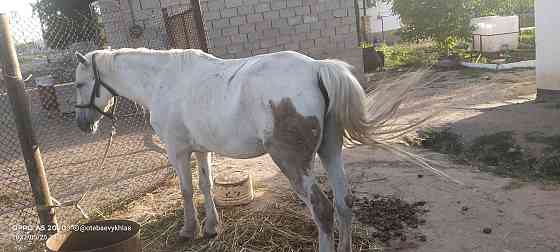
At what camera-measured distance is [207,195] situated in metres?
3.86

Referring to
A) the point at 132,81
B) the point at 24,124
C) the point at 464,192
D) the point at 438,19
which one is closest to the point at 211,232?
the point at 132,81

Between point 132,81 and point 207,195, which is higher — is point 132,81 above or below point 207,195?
above

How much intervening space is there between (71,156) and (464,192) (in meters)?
6.08

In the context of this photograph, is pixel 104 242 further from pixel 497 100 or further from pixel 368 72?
pixel 368 72

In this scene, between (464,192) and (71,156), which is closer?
(464,192)

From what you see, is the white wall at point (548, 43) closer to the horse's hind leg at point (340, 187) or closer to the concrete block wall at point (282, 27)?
the concrete block wall at point (282, 27)

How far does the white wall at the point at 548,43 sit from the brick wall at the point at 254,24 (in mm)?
4025

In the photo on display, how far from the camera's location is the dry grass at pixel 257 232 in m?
3.44

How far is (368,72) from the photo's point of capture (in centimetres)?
1421

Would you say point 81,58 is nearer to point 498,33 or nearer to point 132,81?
point 132,81

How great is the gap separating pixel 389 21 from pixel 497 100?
19794 millimetres

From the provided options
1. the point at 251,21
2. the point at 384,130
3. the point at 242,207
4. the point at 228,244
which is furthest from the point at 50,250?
the point at 251,21

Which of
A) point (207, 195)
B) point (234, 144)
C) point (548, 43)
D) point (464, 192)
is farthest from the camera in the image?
point (548, 43)

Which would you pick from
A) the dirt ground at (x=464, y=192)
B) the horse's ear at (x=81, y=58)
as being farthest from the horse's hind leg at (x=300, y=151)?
the horse's ear at (x=81, y=58)
